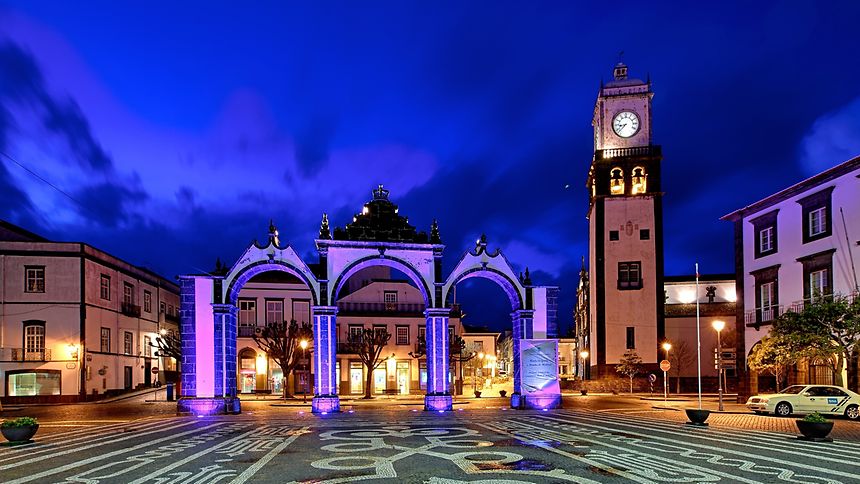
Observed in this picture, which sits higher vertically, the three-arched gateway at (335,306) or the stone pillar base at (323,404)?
the three-arched gateway at (335,306)

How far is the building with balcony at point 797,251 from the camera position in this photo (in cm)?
2950

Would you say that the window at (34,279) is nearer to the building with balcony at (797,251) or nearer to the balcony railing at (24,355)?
the balcony railing at (24,355)

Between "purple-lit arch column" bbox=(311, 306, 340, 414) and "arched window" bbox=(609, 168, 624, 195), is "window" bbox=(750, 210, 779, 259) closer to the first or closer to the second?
"arched window" bbox=(609, 168, 624, 195)

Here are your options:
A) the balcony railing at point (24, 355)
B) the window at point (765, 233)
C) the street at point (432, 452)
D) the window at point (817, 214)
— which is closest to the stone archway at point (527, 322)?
the street at point (432, 452)

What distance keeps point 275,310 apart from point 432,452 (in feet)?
130

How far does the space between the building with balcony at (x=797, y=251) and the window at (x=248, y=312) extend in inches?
1370

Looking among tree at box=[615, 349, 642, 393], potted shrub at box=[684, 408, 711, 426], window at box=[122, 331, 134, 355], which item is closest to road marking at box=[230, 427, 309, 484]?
potted shrub at box=[684, 408, 711, 426]

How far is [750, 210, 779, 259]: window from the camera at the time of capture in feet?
113

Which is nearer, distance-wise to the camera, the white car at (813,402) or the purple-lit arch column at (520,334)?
the white car at (813,402)

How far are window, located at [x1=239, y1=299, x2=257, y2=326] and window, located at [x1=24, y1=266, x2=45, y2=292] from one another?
14.6 metres

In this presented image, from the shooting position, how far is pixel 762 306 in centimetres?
3494

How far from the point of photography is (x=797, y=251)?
32.6 m

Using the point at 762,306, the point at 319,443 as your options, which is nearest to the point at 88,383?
the point at 319,443

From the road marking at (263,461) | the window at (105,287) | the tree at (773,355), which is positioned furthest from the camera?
the window at (105,287)
